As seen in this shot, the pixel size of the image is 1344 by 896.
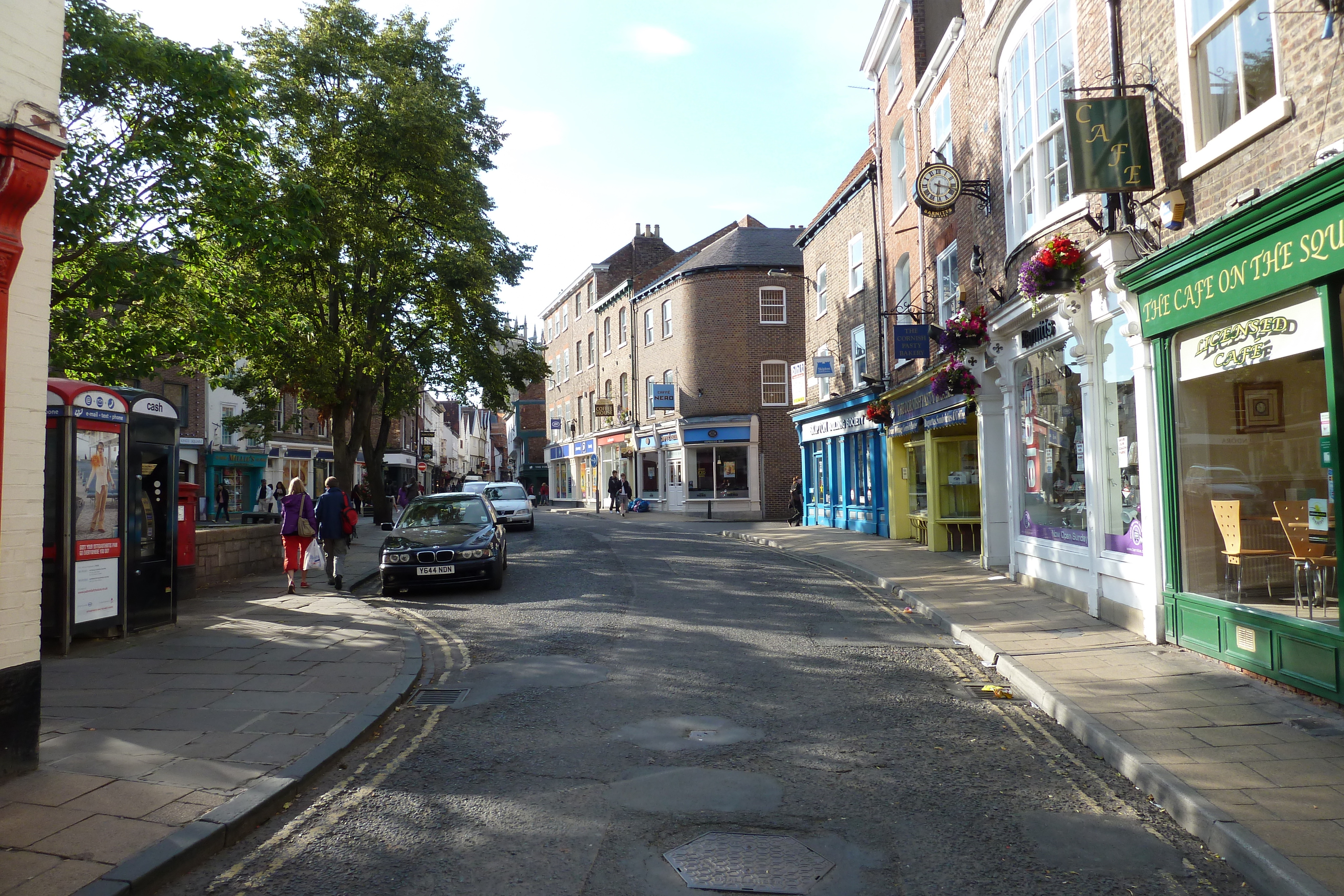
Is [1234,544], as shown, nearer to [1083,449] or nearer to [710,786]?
[1083,449]

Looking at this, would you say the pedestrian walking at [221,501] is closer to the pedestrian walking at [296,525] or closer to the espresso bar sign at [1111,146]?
the pedestrian walking at [296,525]

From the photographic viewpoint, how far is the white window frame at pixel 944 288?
16141 mm

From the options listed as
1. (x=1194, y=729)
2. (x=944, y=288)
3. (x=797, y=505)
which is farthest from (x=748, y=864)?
(x=797, y=505)

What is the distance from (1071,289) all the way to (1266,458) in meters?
2.98

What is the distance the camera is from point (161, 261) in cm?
1178

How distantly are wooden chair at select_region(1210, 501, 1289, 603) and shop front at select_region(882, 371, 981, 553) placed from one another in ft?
25.2

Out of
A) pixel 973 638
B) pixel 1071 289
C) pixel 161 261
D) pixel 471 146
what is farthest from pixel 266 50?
pixel 973 638

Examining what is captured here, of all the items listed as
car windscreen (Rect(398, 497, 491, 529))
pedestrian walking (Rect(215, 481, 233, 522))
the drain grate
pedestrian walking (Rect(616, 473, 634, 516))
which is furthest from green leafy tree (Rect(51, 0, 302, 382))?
pedestrian walking (Rect(616, 473, 634, 516))

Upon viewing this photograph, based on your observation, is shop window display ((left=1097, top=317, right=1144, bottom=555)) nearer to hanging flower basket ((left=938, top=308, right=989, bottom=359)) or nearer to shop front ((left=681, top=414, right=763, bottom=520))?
hanging flower basket ((left=938, top=308, right=989, bottom=359))

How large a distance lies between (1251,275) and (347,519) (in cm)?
1188

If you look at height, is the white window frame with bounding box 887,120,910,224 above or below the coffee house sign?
above

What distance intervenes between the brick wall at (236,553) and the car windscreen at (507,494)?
9.86 metres

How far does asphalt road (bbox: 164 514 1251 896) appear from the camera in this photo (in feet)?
12.3

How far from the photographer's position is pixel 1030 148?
36.6ft
